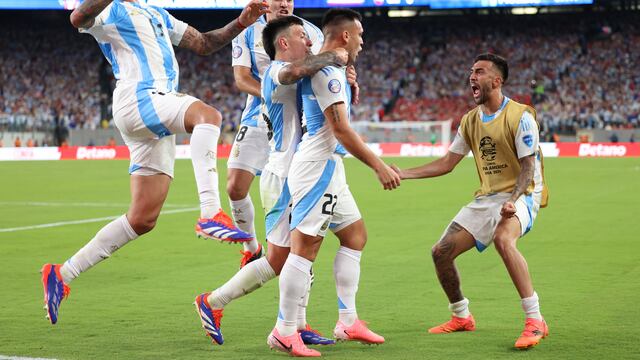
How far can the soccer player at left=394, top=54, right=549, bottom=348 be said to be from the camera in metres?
6.37

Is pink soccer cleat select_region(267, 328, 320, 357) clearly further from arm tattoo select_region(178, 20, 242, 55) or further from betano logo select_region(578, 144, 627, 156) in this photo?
betano logo select_region(578, 144, 627, 156)

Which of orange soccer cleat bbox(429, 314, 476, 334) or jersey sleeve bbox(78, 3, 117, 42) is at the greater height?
jersey sleeve bbox(78, 3, 117, 42)

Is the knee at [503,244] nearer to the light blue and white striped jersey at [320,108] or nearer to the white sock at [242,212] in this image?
the light blue and white striped jersey at [320,108]

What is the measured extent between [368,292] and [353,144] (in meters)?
2.94

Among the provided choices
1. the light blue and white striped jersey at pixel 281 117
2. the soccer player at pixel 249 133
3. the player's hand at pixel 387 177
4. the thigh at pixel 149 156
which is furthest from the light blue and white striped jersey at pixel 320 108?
the soccer player at pixel 249 133

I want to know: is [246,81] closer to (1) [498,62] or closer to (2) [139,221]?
(2) [139,221]

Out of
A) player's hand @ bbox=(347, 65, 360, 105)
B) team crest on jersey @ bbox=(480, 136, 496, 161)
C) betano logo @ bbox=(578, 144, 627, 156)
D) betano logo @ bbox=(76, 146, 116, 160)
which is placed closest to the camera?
player's hand @ bbox=(347, 65, 360, 105)

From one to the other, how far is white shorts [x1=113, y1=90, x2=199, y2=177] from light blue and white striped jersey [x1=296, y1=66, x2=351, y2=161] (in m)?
1.16

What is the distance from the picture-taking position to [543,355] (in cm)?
576

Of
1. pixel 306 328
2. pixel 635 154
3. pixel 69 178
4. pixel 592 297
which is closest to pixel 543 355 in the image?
pixel 306 328

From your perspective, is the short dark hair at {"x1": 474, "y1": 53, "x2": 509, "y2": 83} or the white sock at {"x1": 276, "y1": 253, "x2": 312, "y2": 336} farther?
the short dark hair at {"x1": 474, "y1": 53, "x2": 509, "y2": 83}

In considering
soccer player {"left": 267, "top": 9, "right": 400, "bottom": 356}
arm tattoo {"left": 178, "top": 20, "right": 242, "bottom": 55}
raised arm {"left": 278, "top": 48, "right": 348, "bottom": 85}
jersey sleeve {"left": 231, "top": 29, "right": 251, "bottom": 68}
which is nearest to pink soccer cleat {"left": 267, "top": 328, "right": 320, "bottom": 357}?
soccer player {"left": 267, "top": 9, "right": 400, "bottom": 356}

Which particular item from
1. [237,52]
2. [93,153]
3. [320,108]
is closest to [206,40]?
[237,52]

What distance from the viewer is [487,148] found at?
261 inches
